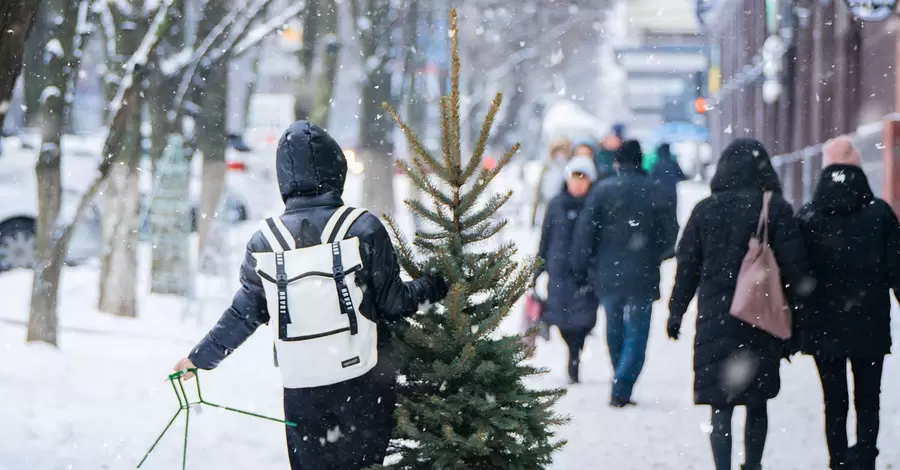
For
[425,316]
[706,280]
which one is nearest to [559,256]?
[706,280]

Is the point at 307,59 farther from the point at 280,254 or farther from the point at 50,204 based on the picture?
the point at 280,254

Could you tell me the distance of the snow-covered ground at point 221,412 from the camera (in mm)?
7117

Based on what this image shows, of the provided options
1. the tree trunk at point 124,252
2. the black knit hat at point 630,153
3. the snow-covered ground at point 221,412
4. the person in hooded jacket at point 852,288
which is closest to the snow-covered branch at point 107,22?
the tree trunk at point 124,252

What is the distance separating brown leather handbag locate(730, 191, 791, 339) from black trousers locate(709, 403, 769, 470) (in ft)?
1.42

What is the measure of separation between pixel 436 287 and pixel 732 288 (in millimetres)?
2145

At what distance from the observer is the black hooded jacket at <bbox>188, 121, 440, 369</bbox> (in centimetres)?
423

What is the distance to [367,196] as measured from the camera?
850 inches

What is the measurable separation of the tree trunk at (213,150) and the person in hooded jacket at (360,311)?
433 inches

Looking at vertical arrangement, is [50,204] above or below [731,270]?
above

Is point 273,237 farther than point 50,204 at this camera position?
No

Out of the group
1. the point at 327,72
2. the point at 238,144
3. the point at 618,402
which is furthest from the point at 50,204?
the point at 238,144

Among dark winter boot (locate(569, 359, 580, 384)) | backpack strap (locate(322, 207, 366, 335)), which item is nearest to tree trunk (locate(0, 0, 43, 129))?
backpack strap (locate(322, 207, 366, 335))

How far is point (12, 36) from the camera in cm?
687

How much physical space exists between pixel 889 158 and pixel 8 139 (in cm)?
1054
